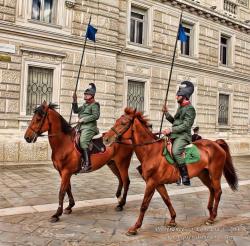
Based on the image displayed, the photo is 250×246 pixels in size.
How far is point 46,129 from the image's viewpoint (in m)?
6.94

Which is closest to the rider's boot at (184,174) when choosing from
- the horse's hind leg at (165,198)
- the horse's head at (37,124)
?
the horse's hind leg at (165,198)

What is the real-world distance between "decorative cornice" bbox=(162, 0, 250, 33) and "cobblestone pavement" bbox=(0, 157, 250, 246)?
1244 centimetres

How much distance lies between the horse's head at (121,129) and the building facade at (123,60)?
27.6 ft

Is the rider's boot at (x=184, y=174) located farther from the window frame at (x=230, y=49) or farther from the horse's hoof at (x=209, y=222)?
the window frame at (x=230, y=49)

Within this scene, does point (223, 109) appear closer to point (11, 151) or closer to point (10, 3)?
point (11, 151)

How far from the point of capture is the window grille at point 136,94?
1764 cm

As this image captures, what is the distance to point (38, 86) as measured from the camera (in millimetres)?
14492

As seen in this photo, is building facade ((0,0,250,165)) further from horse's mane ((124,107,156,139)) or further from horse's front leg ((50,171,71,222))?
horse's mane ((124,107,156,139))

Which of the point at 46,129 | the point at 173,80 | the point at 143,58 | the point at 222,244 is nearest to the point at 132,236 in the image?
the point at 222,244

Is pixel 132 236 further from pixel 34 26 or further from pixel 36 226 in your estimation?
pixel 34 26

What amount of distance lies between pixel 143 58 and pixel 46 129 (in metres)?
11.7

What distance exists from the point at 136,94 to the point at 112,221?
11.7 metres

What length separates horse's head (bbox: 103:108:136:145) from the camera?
595 centimetres

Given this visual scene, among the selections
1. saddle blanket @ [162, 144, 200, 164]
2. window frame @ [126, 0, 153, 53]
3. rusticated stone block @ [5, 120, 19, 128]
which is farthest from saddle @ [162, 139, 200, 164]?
window frame @ [126, 0, 153, 53]
